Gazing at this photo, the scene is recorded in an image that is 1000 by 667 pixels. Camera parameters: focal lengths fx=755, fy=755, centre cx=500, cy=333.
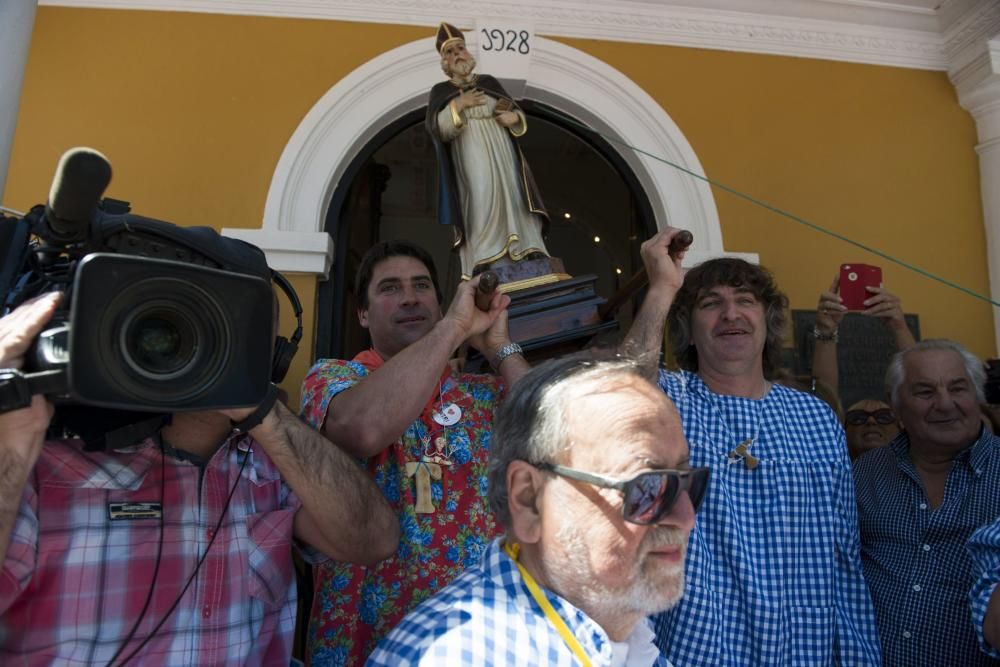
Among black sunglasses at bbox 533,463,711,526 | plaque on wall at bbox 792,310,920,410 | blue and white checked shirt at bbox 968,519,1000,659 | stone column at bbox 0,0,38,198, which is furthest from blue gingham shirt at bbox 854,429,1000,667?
stone column at bbox 0,0,38,198

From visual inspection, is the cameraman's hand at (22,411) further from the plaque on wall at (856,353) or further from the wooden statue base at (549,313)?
the plaque on wall at (856,353)

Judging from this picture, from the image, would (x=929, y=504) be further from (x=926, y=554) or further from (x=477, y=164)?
(x=477, y=164)

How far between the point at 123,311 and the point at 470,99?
70.5 inches

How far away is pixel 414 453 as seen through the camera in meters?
1.70

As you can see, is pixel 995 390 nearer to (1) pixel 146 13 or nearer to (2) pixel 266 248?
(2) pixel 266 248

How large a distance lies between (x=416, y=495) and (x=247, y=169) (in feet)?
8.61

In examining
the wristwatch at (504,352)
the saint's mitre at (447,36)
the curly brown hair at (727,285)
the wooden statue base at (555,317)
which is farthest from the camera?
the saint's mitre at (447,36)

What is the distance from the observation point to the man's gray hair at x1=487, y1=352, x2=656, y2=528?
44.9 inches

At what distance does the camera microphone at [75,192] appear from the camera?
91 centimetres

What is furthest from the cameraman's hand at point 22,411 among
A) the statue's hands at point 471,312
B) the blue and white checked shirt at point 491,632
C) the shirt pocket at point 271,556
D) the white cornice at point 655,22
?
the white cornice at point 655,22

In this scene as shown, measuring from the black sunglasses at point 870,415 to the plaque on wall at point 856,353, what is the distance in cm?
93

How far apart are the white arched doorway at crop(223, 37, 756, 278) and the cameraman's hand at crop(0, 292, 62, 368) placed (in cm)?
261

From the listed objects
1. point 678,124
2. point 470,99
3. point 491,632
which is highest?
point 678,124

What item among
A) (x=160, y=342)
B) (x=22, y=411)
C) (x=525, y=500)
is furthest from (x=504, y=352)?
(x=22, y=411)
